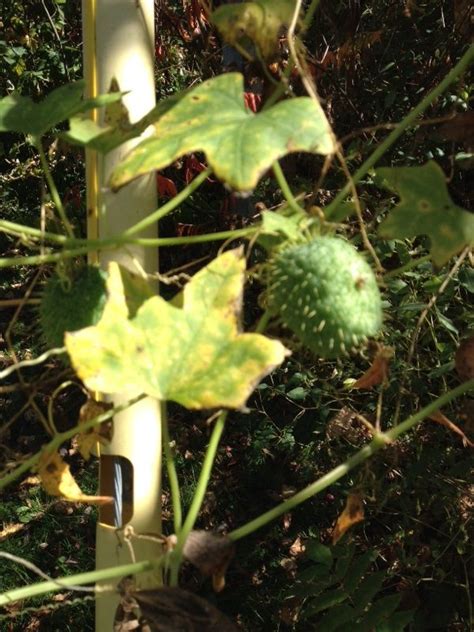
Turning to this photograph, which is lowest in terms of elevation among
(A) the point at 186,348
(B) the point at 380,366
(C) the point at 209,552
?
(C) the point at 209,552

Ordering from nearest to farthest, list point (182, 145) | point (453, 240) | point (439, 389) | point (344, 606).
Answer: point (182, 145) → point (453, 240) → point (344, 606) → point (439, 389)

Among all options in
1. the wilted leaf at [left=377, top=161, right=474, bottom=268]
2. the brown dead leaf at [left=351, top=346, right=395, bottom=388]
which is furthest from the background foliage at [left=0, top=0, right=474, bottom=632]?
the wilted leaf at [left=377, top=161, right=474, bottom=268]

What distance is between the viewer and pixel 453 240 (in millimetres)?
1011

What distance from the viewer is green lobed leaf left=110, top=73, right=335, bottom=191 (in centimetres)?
84

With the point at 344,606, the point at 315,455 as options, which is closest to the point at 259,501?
the point at 315,455

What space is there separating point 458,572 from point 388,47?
1.45m

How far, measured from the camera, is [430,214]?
1.03 meters

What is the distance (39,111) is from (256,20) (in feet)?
1.02

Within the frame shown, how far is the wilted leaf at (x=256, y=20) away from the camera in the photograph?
1.05m

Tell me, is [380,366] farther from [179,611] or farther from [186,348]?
[179,611]

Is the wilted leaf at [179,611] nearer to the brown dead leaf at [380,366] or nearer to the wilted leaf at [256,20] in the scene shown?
the brown dead leaf at [380,366]

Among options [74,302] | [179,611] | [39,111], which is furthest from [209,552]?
[39,111]

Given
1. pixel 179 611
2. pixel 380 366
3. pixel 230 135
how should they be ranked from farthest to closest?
pixel 380 366
pixel 179 611
pixel 230 135

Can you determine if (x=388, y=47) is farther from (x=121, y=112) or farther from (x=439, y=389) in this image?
(x=121, y=112)
